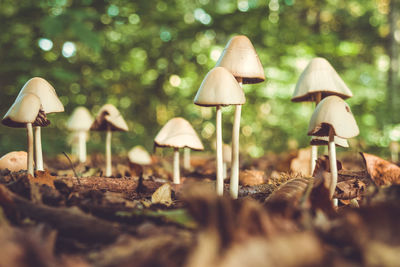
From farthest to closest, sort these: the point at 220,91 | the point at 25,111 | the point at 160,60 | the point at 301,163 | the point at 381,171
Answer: the point at 160,60
the point at 301,163
the point at 381,171
the point at 220,91
the point at 25,111

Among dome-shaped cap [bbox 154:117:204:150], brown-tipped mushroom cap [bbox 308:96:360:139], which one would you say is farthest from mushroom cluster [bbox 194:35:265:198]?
dome-shaped cap [bbox 154:117:204:150]

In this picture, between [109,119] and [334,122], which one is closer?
[334,122]

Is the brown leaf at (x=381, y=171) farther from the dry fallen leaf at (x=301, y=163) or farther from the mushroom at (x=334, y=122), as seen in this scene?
the dry fallen leaf at (x=301, y=163)

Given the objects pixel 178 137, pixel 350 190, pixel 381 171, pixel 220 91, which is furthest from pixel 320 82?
pixel 178 137

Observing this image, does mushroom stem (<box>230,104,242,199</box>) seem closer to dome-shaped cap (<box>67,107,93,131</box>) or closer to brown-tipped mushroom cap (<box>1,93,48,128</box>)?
brown-tipped mushroom cap (<box>1,93,48,128</box>)

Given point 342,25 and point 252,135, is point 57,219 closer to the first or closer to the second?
point 252,135

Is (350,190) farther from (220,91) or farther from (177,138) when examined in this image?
(177,138)

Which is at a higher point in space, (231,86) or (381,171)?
(231,86)

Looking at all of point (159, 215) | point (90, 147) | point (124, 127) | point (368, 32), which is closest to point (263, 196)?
point (159, 215)
